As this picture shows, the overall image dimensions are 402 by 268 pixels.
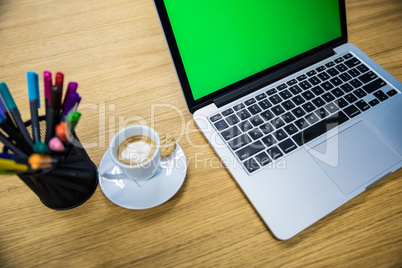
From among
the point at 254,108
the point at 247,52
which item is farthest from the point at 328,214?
the point at 247,52

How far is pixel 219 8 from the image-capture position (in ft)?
1.70

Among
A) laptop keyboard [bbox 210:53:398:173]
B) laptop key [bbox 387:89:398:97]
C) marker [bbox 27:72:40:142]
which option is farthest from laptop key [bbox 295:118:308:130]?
marker [bbox 27:72:40:142]

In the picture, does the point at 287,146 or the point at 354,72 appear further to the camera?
the point at 354,72

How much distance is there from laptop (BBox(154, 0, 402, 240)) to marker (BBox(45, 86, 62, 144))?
210 millimetres

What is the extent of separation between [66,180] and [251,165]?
1.00 ft

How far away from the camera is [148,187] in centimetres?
49

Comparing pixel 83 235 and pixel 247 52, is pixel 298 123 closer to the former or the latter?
pixel 247 52

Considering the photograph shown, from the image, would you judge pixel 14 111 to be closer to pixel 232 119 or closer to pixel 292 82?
pixel 232 119

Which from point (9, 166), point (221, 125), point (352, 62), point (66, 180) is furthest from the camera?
point (352, 62)

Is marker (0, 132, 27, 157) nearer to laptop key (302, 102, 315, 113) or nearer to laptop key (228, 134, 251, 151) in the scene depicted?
laptop key (228, 134, 251, 151)

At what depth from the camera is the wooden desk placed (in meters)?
0.45

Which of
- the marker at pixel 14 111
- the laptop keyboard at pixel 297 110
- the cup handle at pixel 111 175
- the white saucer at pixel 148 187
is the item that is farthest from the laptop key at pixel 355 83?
the marker at pixel 14 111

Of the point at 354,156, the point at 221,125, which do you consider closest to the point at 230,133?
the point at 221,125

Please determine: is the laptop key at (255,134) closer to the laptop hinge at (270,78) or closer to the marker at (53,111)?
the laptop hinge at (270,78)
